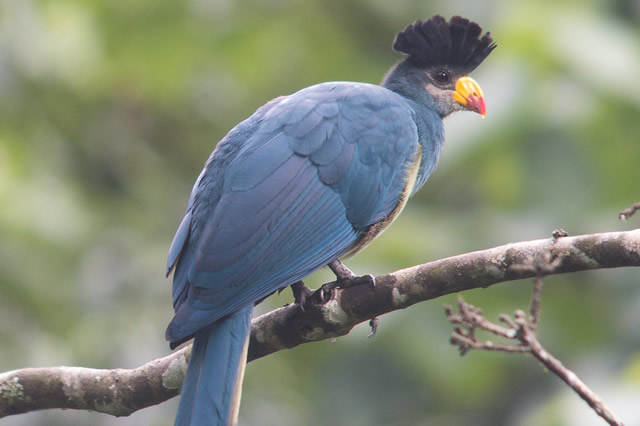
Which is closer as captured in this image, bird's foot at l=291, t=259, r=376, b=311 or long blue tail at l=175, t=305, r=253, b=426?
long blue tail at l=175, t=305, r=253, b=426


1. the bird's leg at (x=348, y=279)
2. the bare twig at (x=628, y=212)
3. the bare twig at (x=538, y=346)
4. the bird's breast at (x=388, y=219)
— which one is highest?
the bird's breast at (x=388, y=219)

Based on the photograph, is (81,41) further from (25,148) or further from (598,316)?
(598,316)

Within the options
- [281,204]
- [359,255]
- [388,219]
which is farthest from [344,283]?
[359,255]

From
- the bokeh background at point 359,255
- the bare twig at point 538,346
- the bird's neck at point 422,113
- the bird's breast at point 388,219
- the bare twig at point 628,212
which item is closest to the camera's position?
the bare twig at point 538,346

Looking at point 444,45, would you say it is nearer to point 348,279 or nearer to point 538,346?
point 348,279

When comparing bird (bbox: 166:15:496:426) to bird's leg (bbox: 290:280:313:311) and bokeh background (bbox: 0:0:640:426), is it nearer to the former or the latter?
bird's leg (bbox: 290:280:313:311)

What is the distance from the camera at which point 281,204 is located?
362 centimetres

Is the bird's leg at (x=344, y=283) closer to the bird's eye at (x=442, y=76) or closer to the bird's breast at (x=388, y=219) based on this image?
the bird's breast at (x=388, y=219)

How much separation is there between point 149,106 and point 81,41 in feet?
2.19

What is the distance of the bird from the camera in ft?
10.8

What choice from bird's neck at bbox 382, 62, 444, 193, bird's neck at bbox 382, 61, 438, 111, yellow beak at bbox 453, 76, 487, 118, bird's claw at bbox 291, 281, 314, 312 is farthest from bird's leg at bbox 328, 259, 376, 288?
yellow beak at bbox 453, 76, 487, 118

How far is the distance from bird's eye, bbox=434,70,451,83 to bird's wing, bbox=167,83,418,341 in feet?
1.57

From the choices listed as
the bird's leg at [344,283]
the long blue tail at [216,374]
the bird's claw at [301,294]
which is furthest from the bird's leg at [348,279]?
the long blue tail at [216,374]

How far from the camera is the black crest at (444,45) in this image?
466 centimetres
